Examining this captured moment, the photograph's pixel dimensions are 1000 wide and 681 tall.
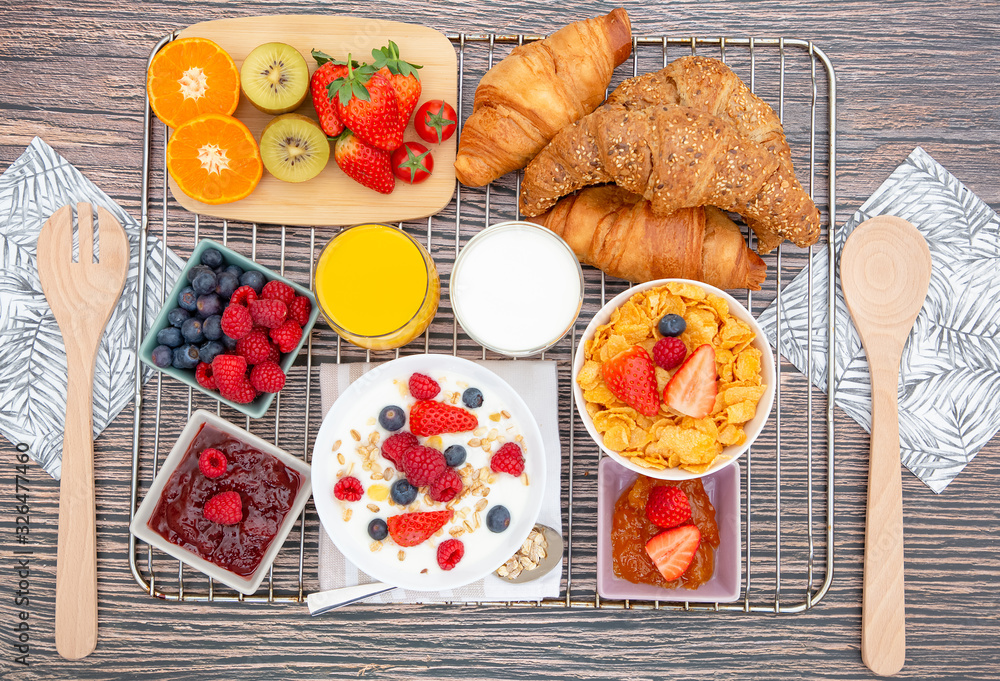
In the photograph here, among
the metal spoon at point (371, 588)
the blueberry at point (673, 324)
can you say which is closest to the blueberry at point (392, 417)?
the metal spoon at point (371, 588)

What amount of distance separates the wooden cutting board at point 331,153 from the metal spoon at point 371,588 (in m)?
0.76

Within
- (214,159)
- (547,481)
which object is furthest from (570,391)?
(214,159)

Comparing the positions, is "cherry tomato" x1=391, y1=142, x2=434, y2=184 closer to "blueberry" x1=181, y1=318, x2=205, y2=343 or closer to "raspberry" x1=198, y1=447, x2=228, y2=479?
"blueberry" x1=181, y1=318, x2=205, y2=343

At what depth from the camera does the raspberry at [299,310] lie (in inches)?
49.6

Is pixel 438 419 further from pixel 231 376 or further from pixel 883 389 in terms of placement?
pixel 883 389

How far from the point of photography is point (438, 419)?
1184 mm

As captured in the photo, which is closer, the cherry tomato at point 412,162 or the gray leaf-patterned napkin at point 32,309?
the cherry tomato at point 412,162

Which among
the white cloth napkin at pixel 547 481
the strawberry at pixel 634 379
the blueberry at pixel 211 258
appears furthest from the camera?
the white cloth napkin at pixel 547 481

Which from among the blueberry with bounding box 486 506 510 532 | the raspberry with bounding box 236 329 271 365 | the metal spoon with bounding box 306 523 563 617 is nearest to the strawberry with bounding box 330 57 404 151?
the raspberry with bounding box 236 329 271 365

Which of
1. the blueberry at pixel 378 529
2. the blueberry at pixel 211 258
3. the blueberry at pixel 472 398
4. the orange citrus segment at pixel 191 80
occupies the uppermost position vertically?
the orange citrus segment at pixel 191 80

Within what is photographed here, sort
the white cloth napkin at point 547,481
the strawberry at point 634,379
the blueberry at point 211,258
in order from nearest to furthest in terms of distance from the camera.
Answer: the strawberry at point 634,379 → the blueberry at point 211,258 → the white cloth napkin at point 547,481

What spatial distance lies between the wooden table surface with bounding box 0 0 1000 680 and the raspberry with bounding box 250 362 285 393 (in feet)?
0.65

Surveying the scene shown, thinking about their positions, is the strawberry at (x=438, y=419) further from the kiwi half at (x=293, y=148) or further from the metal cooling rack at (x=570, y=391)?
the kiwi half at (x=293, y=148)

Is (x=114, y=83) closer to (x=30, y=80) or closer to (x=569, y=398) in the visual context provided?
(x=30, y=80)
